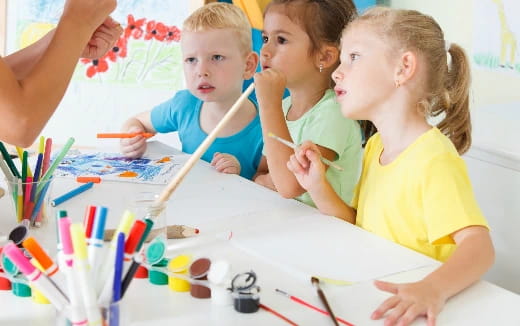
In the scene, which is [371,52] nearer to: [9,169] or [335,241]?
[335,241]

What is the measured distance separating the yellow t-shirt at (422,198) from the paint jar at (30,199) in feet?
1.85

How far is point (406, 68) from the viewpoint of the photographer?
123 cm

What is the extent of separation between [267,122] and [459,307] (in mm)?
674

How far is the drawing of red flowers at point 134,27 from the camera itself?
10.1 feet

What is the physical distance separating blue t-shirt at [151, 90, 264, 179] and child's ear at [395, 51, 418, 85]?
63cm

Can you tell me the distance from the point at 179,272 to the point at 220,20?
3.32 feet

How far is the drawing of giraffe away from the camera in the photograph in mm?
1966

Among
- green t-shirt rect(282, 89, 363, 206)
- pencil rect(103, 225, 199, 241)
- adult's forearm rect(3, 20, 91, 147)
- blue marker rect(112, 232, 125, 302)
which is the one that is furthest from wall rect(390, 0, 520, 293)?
blue marker rect(112, 232, 125, 302)

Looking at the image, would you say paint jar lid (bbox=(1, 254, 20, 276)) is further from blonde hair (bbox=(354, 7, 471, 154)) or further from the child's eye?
the child's eye

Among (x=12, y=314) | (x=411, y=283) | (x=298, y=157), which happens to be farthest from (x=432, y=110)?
(x=12, y=314)

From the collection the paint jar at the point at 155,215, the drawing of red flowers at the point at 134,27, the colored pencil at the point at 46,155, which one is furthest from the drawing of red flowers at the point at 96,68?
the paint jar at the point at 155,215

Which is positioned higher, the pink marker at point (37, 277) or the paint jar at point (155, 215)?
the pink marker at point (37, 277)

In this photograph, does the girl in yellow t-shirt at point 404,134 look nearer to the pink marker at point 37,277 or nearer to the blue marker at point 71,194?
the blue marker at point 71,194

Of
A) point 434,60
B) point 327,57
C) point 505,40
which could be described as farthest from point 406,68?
point 505,40
